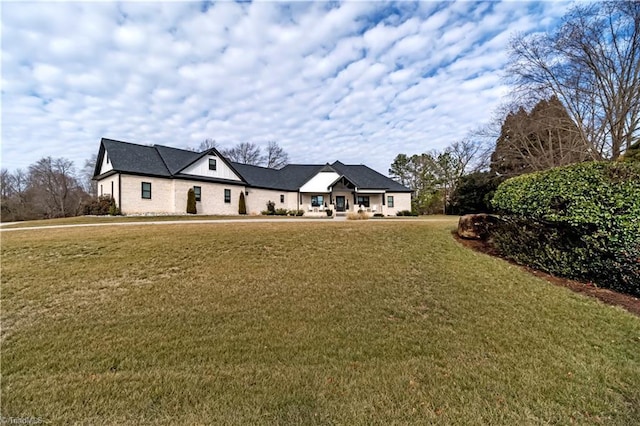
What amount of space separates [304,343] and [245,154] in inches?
2022

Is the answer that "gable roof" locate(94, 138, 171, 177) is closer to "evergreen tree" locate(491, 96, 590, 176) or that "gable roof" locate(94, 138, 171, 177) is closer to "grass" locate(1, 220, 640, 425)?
"grass" locate(1, 220, 640, 425)

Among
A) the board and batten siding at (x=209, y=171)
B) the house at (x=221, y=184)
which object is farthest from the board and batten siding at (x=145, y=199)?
the board and batten siding at (x=209, y=171)

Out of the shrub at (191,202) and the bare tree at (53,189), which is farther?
the bare tree at (53,189)

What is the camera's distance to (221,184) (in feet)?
85.8

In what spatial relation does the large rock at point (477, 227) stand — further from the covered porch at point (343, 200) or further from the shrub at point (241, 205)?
the shrub at point (241, 205)

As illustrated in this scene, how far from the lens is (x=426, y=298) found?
5898mm

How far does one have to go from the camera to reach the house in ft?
71.6

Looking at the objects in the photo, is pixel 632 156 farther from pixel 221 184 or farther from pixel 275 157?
pixel 275 157

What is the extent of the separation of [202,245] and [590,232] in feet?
33.4

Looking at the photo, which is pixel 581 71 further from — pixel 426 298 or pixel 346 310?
pixel 346 310

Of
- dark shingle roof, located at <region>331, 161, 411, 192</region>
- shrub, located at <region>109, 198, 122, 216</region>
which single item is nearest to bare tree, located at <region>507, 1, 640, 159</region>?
dark shingle roof, located at <region>331, 161, 411, 192</region>

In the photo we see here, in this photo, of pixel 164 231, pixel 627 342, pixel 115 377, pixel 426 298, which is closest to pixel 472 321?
pixel 426 298

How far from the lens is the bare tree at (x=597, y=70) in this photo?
1278cm

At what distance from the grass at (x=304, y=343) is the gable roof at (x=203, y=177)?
16126 mm
